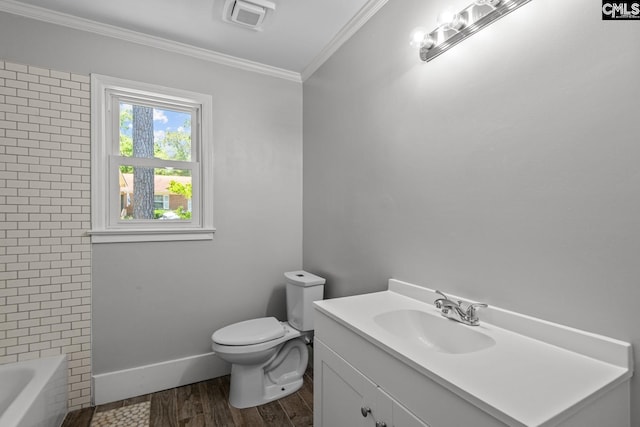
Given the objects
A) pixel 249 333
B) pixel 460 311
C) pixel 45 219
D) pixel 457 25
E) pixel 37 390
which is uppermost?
pixel 457 25

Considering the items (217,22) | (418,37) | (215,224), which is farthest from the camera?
(215,224)

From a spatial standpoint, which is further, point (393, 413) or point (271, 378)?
point (271, 378)

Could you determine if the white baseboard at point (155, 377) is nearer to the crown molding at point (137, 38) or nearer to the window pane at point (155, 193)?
the window pane at point (155, 193)

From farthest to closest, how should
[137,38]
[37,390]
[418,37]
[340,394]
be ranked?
[137,38] → [37,390] → [418,37] → [340,394]

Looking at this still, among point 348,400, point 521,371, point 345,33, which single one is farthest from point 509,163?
point 345,33

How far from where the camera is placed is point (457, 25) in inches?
48.9

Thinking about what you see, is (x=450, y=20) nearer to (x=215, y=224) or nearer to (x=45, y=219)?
(x=215, y=224)

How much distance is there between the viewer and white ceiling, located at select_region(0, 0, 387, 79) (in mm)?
1818

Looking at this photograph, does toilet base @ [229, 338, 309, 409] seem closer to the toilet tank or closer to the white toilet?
the white toilet

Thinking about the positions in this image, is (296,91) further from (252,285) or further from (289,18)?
(252,285)

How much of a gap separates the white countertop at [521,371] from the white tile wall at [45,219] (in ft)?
6.32

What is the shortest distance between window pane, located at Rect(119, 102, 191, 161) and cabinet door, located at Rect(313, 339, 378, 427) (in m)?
1.81

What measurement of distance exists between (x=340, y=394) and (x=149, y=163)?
2004mm

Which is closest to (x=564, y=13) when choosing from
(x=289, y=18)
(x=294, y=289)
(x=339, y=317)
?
(x=339, y=317)
